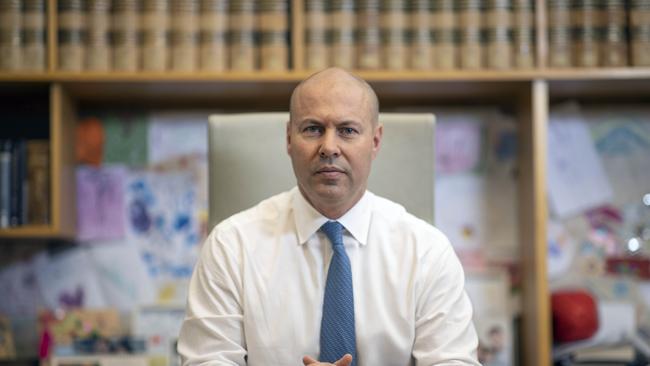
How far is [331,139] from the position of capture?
1.42m

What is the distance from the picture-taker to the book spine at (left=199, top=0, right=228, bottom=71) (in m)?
2.11

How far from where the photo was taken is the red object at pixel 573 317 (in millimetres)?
2188

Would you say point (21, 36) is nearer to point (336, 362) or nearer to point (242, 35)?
point (242, 35)

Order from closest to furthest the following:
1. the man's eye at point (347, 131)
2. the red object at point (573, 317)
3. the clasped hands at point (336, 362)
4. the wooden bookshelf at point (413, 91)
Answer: the clasped hands at point (336, 362), the man's eye at point (347, 131), the wooden bookshelf at point (413, 91), the red object at point (573, 317)

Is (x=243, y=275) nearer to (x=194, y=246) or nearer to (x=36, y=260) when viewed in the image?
(x=194, y=246)

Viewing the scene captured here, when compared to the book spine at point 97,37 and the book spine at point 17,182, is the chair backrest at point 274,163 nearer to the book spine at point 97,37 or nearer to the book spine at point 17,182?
the book spine at point 97,37

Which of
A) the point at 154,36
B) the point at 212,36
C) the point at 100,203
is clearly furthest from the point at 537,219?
the point at 100,203

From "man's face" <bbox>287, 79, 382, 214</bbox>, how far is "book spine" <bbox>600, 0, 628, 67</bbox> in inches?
36.4

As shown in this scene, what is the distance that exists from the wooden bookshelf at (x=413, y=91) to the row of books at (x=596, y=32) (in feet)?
0.12

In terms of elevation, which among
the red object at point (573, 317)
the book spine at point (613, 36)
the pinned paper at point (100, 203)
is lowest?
the red object at point (573, 317)

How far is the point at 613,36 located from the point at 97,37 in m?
1.27

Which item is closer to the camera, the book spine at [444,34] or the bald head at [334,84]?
the bald head at [334,84]

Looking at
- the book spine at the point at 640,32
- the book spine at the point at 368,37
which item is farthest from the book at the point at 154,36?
the book spine at the point at 640,32

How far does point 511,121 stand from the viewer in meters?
2.36
